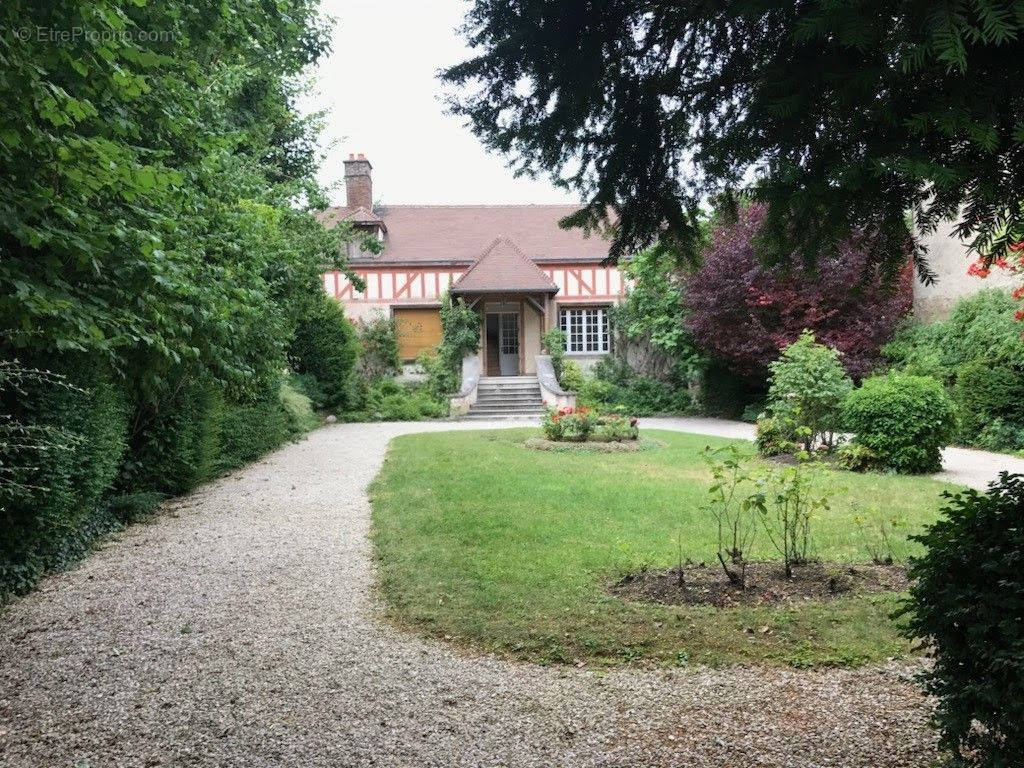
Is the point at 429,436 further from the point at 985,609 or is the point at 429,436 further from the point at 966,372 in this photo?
the point at 985,609

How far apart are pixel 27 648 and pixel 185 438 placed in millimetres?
4720

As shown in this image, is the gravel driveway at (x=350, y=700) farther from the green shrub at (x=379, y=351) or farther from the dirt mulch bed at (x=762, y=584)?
the green shrub at (x=379, y=351)

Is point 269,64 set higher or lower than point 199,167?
higher

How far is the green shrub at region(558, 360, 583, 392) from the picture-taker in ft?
70.9

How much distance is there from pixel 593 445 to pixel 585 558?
7.08 metres

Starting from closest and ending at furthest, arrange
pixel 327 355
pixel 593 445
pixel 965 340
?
pixel 593 445, pixel 965 340, pixel 327 355

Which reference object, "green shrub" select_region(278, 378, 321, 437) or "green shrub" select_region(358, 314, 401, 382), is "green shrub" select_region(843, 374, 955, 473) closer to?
"green shrub" select_region(278, 378, 321, 437)

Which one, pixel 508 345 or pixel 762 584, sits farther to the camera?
→ pixel 508 345

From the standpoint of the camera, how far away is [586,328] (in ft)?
81.5

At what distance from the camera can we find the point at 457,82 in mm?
3164

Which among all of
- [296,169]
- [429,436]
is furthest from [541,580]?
[296,169]

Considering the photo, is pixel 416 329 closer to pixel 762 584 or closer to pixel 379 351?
pixel 379 351

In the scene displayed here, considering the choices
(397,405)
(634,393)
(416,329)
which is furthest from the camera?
(416,329)

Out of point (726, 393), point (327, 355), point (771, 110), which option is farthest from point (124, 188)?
point (726, 393)
